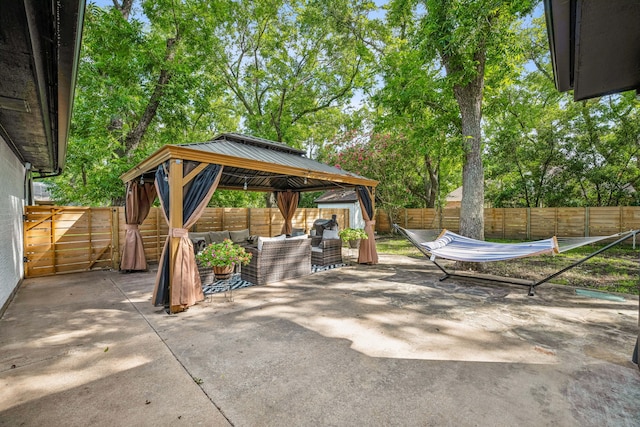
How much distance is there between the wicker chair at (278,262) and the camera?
540 cm

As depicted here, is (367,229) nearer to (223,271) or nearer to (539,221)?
(223,271)

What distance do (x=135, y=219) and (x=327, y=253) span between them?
4500 millimetres

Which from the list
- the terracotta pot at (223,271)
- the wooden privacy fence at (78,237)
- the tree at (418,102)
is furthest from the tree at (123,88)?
the tree at (418,102)

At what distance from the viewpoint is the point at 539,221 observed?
465 inches

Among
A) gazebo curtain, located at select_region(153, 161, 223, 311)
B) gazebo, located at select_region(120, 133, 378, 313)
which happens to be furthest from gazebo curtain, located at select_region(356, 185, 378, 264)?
gazebo curtain, located at select_region(153, 161, 223, 311)

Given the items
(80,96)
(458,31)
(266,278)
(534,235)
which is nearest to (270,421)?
(266,278)

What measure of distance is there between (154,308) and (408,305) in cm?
371

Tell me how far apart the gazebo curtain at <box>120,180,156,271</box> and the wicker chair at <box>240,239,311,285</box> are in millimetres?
2757

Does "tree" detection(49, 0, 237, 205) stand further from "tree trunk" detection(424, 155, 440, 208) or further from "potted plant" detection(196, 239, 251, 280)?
"tree trunk" detection(424, 155, 440, 208)

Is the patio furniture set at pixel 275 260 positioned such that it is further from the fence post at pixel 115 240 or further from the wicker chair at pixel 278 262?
the fence post at pixel 115 240

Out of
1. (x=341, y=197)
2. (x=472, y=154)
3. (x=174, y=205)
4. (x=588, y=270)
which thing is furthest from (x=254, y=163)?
(x=341, y=197)

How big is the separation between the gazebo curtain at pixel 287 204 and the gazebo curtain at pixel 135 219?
406 cm

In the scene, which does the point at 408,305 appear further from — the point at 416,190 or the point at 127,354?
the point at 416,190

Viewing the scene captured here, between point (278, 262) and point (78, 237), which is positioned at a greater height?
point (78, 237)
